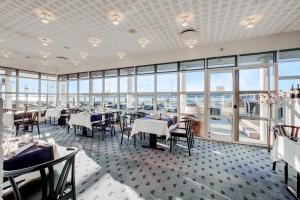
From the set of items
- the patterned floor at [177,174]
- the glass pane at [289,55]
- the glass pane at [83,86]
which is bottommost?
the patterned floor at [177,174]

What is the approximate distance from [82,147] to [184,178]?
3.10 meters

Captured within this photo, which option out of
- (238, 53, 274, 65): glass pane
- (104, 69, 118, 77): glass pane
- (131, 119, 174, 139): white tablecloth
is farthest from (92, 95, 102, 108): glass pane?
(238, 53, 274, 65): glass pane

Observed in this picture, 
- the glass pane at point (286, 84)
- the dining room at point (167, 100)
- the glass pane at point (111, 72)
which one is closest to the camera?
the dining room at point (167, 100)

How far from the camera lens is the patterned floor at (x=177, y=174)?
7.88 feet

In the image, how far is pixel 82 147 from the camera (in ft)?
14.7

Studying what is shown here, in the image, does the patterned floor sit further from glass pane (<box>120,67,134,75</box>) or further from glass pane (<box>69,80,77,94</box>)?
glass pane (<box>69,80,77,94</box>)

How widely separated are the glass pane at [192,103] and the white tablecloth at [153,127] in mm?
1877

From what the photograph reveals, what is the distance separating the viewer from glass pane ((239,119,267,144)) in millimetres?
5011

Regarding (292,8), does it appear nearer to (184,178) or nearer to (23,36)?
(184,178)

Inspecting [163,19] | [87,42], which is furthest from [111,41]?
[163,19]

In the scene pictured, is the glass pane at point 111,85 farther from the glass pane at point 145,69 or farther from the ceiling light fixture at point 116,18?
the ceiling light fixture at point 116,18

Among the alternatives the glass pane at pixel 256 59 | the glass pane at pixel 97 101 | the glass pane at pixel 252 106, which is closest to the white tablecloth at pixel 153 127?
the glass pane at pixel 252 106

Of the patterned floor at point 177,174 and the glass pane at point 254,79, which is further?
the glass pane at point 254,79

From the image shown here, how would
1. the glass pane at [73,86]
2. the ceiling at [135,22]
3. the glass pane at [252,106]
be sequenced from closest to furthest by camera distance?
the ceiling at [135,22] → the glass pane at [252,106] → the glass pane at [73,86]
